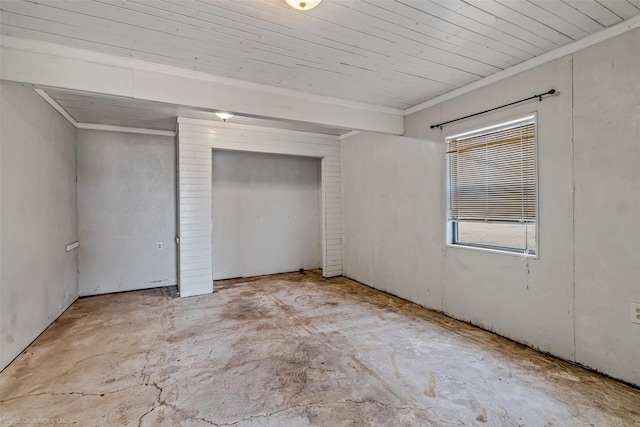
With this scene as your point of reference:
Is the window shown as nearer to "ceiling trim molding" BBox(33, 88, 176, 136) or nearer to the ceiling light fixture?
the ceiling light fixture

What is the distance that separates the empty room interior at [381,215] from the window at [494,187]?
2 cm

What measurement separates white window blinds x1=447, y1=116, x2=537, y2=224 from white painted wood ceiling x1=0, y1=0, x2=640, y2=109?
2.12 ft

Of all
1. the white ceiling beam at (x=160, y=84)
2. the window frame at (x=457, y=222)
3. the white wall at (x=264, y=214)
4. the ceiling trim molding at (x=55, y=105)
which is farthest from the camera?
the white wall at (x=264, y=214)

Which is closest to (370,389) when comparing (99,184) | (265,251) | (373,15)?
(373,15)

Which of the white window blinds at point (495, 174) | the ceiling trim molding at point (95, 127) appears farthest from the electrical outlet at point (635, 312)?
the ceiling trim molding at point (95, 127)

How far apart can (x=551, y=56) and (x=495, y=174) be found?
3.49 feet

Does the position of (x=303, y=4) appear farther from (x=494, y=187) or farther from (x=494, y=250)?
(x=494, y=250)

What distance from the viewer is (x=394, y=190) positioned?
14.3ft

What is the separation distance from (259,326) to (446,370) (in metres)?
1.90

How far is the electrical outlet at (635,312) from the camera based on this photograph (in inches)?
85.0

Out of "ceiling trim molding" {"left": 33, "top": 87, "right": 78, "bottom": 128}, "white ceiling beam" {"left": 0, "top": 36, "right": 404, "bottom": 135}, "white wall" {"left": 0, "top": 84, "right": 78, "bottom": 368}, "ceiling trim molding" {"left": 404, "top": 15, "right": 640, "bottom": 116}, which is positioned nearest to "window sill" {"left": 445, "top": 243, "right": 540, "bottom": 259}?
"ceiling trim molding" {"left": 404, "top": 15, "right": 640, "bottom": 116}

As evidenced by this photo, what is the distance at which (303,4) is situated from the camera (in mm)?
1847

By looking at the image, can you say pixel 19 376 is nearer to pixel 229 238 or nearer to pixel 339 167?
pixel 229 238

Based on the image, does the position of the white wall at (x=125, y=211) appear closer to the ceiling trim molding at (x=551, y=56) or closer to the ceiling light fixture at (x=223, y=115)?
the ceiling light fixture at (x=223, y=115)
